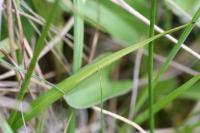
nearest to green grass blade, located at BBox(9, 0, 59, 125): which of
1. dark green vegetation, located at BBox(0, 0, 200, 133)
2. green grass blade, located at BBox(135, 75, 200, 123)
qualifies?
dark green vegetation, located at BBox(0, 0, 200, 133)

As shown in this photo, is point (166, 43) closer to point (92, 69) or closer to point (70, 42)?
point (70, 42)

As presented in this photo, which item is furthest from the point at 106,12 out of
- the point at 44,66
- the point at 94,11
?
the point at 44,66

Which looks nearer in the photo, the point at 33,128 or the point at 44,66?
the point at 33,128

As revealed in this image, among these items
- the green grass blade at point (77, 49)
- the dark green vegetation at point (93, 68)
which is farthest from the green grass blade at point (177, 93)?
the green grass blade at point (77, 49)

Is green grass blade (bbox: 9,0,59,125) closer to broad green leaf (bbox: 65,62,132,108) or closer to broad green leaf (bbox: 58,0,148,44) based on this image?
broad green leaf (bbox: 65,62,132,108)

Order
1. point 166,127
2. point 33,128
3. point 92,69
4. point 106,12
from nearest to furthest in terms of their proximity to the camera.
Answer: point 92,69 → point 33,128 → point 106,12 → point 166,127

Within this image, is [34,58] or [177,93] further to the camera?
[177,93]

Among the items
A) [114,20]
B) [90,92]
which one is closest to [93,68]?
[90,92]

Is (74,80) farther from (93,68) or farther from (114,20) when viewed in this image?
(114,20)
